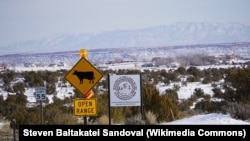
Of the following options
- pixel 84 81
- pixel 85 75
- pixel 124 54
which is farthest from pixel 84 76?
pixel 124 54

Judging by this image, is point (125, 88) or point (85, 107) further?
point (125, 88)

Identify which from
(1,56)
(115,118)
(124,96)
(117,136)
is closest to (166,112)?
(115,118)

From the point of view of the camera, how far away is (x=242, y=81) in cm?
2675

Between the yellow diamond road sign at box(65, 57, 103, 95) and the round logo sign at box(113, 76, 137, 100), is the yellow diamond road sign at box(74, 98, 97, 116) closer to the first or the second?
the yellow diamond road sign at box(65, 57, 103, 95)

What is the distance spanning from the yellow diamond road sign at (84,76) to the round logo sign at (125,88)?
6.05 feet

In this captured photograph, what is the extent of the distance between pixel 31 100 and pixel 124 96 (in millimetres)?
20818

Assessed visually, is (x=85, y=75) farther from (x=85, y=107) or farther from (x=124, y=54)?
(x=124, y=54)

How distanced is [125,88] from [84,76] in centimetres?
239

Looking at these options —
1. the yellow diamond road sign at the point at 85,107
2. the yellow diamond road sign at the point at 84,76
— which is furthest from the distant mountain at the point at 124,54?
the yellow diamond road sign at the point at 85,107

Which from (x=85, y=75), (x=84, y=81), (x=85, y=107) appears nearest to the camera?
(x=85, y=107)

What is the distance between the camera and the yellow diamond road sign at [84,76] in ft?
51.1

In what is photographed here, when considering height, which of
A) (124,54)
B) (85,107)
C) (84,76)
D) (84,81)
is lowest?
(85,107)

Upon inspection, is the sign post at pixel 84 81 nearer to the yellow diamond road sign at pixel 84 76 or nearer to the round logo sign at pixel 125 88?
the yellow diamond road sign at pixel 84 76

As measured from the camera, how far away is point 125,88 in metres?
17.5
